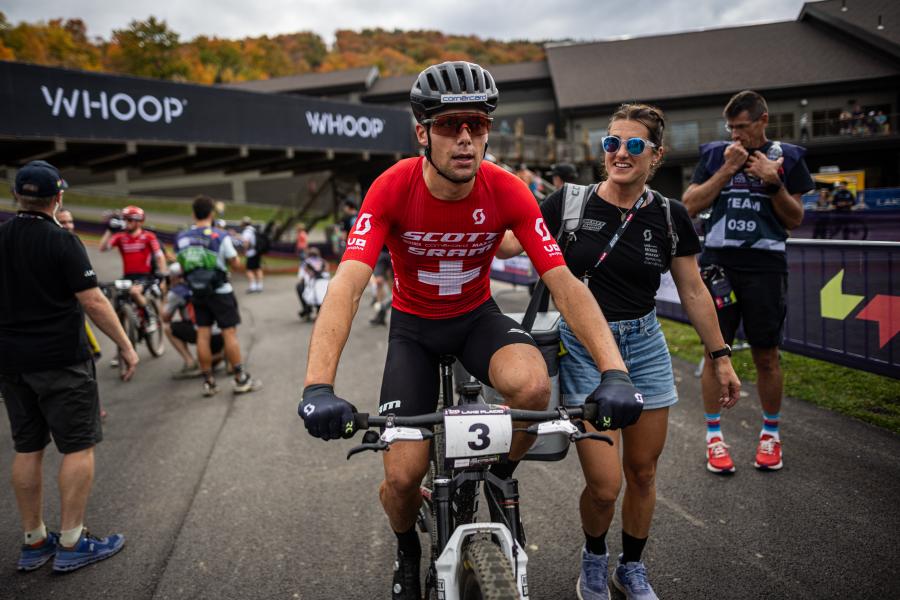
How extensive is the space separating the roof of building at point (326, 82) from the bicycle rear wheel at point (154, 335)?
39.7 m

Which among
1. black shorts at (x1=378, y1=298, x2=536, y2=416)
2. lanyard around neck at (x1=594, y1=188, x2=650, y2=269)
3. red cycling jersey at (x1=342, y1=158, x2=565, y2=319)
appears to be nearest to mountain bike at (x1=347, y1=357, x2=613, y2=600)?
black shorts at (x1=378, y1=298, x2=536, y2=416)

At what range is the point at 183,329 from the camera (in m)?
8.15

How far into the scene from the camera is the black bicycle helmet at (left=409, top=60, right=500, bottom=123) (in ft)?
8.07

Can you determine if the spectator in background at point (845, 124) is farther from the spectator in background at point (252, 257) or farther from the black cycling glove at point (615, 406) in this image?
the black cycling glove at point (615, 406)

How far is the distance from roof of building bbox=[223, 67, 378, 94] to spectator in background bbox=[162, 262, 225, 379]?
4108 centimetres

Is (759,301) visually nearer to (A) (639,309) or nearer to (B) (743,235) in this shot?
(B) (743,235)

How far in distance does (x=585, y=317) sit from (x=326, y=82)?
50432 mm

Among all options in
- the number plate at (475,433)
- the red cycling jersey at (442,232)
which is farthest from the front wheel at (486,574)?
the red cycling jersey at (442,232)

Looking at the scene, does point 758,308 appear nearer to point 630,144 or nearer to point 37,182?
point 630,144

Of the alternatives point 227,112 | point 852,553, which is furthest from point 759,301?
point 227,112

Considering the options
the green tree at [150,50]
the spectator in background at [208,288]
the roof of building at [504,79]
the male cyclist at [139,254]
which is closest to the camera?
the spectator in background at [208,288]

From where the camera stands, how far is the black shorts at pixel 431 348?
103 inches

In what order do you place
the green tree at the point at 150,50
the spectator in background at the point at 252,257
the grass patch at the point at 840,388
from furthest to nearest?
the green tree at the point at 150,50 → the spectator in background at the point at 252,257 → the grass patch at the point at 840,388

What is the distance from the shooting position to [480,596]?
1996mm
